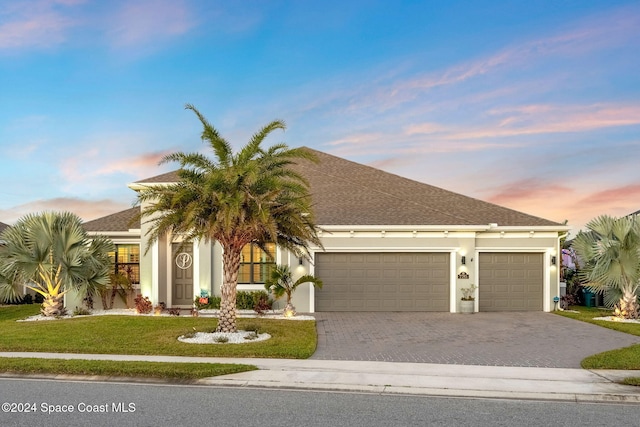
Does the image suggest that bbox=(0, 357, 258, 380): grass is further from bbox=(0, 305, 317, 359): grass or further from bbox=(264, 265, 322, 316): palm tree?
bbox=(264, 265, 322, 316): palm tree

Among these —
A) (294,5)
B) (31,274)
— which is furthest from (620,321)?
(31,274)

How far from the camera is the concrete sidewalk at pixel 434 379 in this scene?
8445mm

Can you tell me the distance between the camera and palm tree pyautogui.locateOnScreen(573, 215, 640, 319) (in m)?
17.6

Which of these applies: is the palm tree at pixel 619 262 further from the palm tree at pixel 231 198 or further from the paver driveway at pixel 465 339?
the palm tree at pixel 231 198

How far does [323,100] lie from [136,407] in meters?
16.1

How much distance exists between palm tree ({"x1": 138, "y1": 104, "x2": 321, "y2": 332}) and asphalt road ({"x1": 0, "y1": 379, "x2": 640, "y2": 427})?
16.0ft

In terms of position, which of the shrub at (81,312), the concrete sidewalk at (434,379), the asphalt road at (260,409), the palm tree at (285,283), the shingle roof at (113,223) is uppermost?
the shingle roof at (113,223)

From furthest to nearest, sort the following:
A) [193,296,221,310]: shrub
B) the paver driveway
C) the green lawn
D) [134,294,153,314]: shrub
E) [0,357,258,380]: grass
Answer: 1. [193,296,221,310]: shrub
2. [134,294,153,314]: shrub
3. the paver driveway
4. the green lawn
5. [0,357,258,380]: grass

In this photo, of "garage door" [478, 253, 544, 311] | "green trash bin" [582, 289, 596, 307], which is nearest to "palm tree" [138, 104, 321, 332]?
"garage door" [478, 253, 544, 311]

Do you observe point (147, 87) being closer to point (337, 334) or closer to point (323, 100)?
point (323, 100)

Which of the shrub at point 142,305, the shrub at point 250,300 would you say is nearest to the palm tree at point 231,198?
the shrub at point 250,300

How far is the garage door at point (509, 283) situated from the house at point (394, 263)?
4 centimetres

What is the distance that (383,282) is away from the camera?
802 inches

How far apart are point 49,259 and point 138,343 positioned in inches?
298
